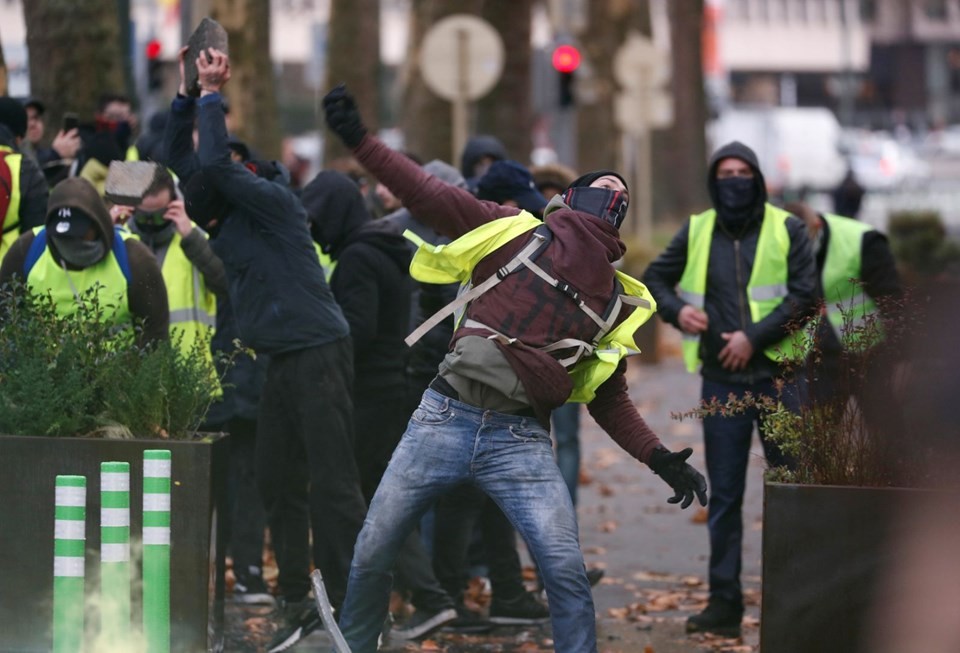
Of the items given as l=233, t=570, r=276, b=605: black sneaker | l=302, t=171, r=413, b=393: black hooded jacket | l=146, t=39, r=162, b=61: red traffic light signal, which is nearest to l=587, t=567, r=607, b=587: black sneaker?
l=302, t=171, r=413, b=393: black hooded jacket

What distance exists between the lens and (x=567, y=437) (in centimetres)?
1055

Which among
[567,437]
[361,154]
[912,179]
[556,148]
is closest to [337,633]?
[361,154]

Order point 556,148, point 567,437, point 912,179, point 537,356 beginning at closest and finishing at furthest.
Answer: point 537,356 < point 567,437 < point 556,148 < point 912,179

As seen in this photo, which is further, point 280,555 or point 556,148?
point 556,148

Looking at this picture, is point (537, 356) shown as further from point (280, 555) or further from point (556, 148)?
point (556, 148)

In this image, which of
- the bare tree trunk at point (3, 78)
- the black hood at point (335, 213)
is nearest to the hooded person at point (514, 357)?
the black hood at point (335, 213)

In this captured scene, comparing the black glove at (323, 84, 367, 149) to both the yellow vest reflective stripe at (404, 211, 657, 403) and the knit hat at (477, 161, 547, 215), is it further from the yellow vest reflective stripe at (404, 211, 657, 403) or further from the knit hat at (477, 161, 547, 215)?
the knit hat at (477, 161, 547, 215)

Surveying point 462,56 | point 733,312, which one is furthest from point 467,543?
point 462,56

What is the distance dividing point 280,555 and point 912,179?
46.0 m

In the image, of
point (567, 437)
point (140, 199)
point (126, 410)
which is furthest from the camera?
point (567, 437)

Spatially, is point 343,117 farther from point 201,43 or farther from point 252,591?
point 252,591

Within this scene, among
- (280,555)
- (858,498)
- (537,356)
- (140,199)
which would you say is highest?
(140,199)

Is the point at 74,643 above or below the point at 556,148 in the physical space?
below

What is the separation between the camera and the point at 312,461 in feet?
26.1
